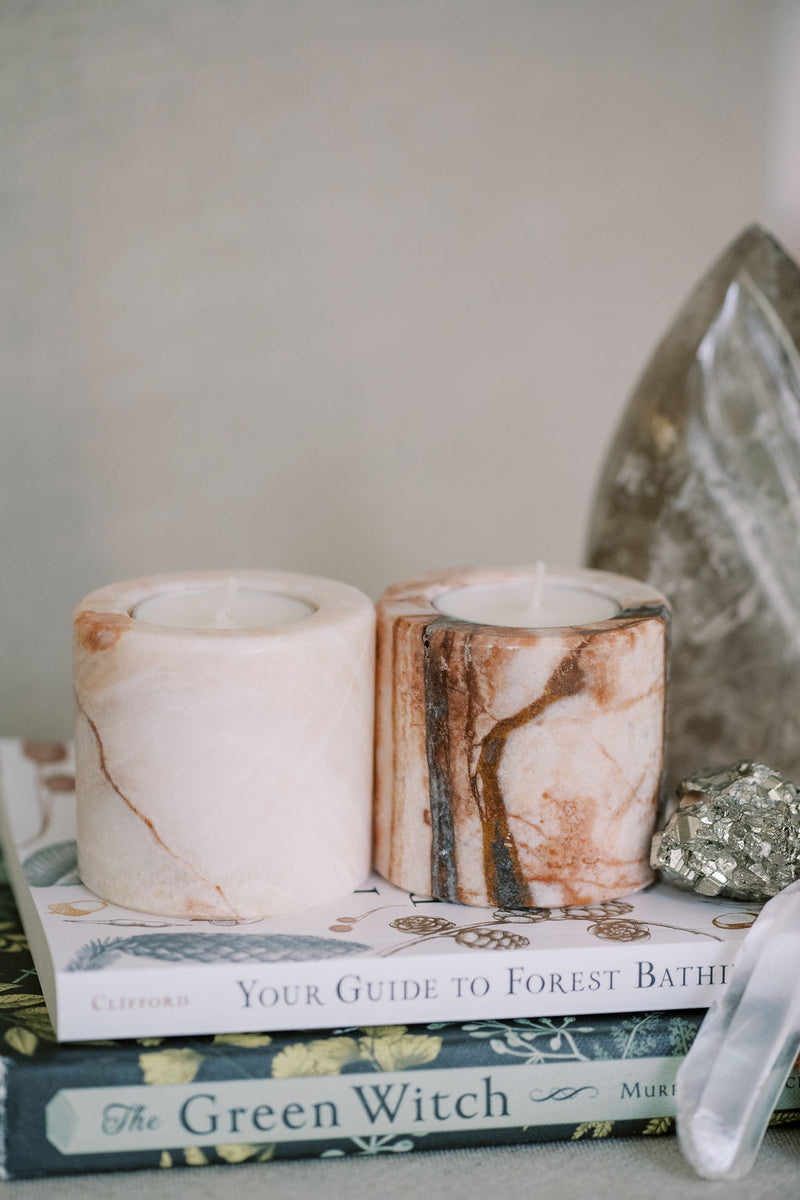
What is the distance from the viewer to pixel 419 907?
20.6 inches

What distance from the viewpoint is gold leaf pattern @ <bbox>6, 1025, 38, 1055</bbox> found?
0.45 m

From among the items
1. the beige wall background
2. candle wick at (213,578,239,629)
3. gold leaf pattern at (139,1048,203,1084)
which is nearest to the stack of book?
gold leaf pattern at (139,1048,203,1084)

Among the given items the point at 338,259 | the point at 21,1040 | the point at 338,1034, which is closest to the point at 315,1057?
the point at 338,1034

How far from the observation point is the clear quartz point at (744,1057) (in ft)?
1.49

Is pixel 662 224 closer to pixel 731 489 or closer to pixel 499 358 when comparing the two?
pixel 499 358

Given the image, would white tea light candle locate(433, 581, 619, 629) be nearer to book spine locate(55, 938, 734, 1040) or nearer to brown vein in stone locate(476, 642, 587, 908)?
brown vein in stone locate(476, 642, 587, 908)

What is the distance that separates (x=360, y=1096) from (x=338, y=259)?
592mm

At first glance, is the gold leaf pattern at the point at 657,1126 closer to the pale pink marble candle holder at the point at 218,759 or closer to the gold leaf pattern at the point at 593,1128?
the gold leaf pattern at the point at 593,1128

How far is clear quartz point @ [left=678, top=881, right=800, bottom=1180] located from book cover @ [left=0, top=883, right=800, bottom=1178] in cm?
2

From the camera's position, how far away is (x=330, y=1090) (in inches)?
18.1

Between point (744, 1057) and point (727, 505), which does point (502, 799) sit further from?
point (727, 505)

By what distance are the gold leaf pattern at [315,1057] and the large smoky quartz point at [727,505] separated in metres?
0.31

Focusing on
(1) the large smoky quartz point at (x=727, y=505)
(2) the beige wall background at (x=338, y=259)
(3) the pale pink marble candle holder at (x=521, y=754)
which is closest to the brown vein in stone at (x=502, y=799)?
(3) the pale pink marble candle holder at (x=521, y=754)

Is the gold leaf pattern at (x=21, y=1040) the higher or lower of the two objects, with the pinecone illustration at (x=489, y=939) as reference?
lower
